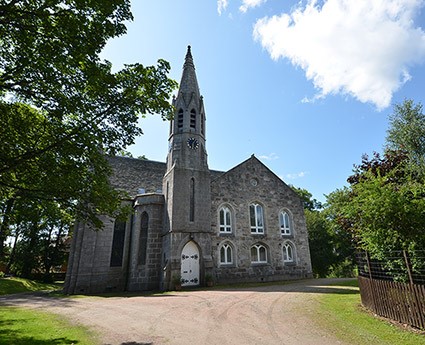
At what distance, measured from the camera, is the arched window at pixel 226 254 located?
2036 cm

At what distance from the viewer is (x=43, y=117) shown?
7.29 meters

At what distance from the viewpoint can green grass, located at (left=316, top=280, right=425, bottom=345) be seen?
19.8ft

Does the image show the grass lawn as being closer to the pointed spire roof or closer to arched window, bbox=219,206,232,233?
arched window, bbox=219,206,232,233

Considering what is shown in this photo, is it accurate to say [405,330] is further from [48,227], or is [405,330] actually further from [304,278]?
[48,227]

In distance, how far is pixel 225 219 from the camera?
2164 centimetres

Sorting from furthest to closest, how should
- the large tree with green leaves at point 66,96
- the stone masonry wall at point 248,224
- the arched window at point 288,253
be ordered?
the arched window at point 288,253 → the stone masonry wall at point 248,224 → the large tree with green leaves at point 66,96

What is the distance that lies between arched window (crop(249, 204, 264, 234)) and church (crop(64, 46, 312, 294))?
0.30 ft

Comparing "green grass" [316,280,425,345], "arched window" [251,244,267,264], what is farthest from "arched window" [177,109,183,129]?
"green grass" [316,280,425,345]

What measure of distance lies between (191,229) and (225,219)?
12.9 ft

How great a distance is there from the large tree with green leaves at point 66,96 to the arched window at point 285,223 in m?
19.3

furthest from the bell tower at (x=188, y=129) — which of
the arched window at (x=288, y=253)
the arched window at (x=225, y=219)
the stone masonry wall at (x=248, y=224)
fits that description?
the arched window at (x=288, y=253)

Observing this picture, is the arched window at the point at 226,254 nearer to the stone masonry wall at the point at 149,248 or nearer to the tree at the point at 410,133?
the stone masonry wall at the point at 149,248

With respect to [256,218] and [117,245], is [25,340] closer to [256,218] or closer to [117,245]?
[117,245]

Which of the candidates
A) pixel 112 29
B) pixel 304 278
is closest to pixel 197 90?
pixel 112 29
